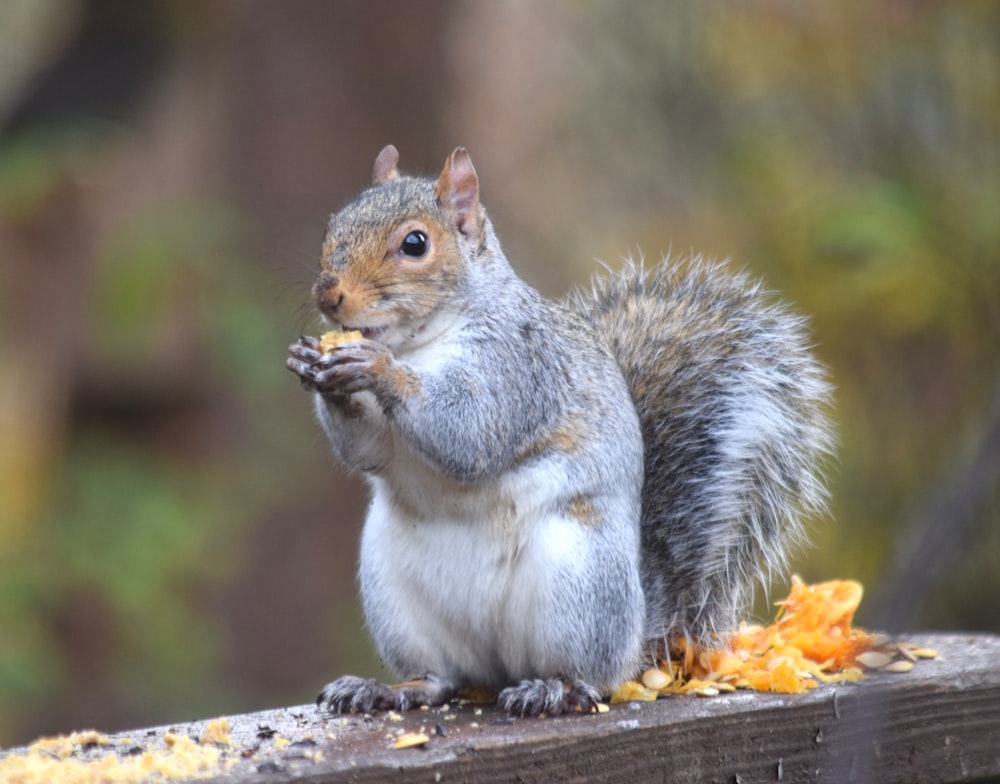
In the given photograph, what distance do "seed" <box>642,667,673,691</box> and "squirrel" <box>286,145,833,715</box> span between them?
0.03 meters

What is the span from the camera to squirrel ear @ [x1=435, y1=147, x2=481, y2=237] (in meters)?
2.34

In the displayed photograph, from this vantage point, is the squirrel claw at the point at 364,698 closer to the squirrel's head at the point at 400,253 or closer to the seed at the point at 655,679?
the seed at the point at 655,679

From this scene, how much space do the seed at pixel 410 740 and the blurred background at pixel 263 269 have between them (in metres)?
2.82

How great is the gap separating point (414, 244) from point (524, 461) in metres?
0.41

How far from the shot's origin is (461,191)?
2348 millimetres

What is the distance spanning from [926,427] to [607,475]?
8.88 feet

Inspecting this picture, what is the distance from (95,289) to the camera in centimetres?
503

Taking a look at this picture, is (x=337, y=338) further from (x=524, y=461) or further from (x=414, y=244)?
(x=524, y=461)

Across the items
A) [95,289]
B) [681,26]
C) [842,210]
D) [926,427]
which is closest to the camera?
[842,210]

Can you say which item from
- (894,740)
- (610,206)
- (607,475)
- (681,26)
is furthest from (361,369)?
(610,206)

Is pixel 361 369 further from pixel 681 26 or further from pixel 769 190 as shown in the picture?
pixel 681 26

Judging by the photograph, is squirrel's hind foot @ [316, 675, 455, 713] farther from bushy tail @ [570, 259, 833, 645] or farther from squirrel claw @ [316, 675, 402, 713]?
bushy tail @ [570, 259, 833, 645]

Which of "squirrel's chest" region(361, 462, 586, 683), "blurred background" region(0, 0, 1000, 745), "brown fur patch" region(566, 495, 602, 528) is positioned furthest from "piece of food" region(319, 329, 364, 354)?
"blurred background" region(0, 0, 1000, 745)

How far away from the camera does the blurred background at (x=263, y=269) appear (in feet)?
15.1
